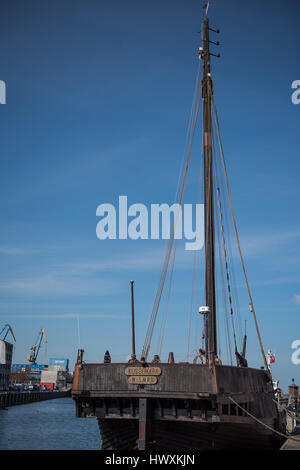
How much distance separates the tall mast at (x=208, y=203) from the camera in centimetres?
2349

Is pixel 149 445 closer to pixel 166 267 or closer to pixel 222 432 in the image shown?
pixel 222 432

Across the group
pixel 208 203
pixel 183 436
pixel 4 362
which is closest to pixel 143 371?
pixel 183 436

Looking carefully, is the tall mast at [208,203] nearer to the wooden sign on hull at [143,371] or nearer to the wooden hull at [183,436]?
the wooden hull at [183,436]

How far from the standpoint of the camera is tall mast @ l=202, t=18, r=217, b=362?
2349 centimetres

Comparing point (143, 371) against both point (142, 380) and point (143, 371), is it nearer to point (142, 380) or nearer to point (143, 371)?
point (143, 371)

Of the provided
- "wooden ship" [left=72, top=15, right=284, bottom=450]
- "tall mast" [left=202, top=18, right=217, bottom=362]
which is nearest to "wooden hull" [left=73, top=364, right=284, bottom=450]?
"wooden ship" [left=72, top=15, right=284, bottom=450]

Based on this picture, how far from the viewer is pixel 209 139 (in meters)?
27.2

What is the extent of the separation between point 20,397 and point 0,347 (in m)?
21.8

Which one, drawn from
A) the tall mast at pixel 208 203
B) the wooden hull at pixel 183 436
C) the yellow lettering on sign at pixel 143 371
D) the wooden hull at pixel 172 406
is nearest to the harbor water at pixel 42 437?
the wooden hull at pixel 183 436

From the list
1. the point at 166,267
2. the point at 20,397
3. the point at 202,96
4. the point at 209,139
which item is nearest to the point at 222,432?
the point at 166,267

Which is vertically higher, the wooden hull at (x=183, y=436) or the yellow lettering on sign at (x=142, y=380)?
the yellow lettering on sign at (x=142, y=380)

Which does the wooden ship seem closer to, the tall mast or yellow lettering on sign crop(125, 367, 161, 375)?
yellow lettering on sign crop(125, 367, 161, 375)

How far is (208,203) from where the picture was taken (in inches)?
1011
